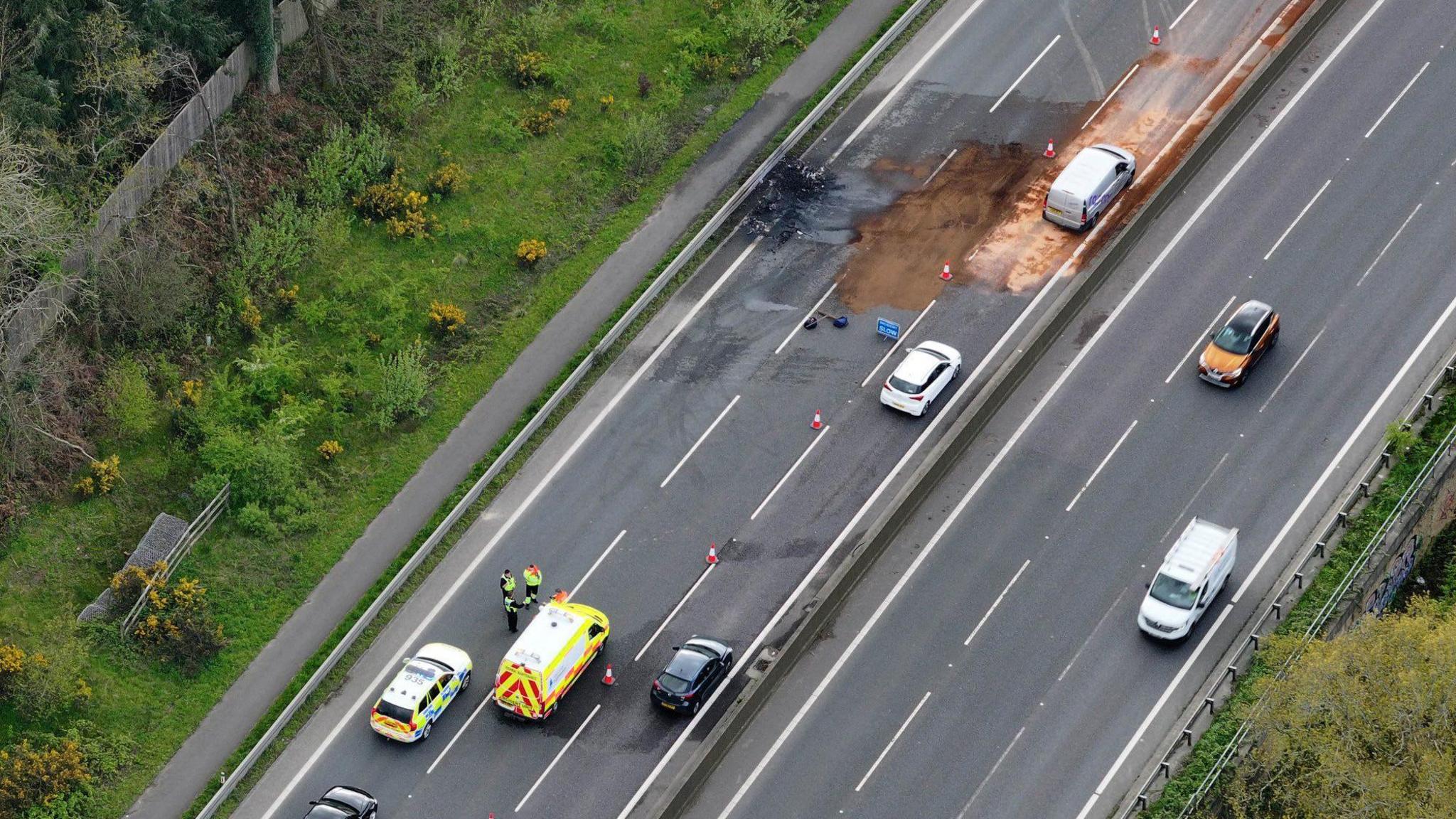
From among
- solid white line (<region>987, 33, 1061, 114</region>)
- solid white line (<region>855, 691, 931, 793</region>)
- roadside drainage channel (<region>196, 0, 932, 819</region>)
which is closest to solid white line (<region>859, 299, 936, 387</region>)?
roadside drainage channel (<region>196, 0, 932, 819</region>)

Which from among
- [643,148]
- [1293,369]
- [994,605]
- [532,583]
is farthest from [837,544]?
[643,148]

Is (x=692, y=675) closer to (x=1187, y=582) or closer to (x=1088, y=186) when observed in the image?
(x=1187, y=582)

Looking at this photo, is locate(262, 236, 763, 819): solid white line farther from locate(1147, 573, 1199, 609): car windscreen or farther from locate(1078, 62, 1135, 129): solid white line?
locate(1147, 573, 1199, 609): car windscreen

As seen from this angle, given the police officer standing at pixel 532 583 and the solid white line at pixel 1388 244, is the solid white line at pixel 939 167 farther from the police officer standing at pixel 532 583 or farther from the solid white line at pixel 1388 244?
the police officer standing at pixel 532 583

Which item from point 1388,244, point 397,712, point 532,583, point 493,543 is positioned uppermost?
point 1388,244

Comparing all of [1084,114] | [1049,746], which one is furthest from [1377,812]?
[1084,114]

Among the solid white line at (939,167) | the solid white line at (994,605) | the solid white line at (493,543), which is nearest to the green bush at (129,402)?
the solid white line at (493,543)
